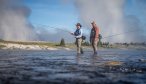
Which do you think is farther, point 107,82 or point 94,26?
point 94,26

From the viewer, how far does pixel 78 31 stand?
2478cm

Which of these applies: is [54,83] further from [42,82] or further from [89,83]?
[89,83]

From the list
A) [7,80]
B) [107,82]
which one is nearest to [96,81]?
[107,82]

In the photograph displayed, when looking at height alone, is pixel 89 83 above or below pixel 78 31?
below

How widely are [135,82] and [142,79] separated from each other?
0.56 metres

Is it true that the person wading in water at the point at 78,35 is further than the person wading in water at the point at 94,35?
Yes

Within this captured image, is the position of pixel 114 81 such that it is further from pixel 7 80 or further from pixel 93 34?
pixel 93 34

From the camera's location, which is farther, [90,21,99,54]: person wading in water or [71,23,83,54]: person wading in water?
[71,23,83,54]: person wading in water

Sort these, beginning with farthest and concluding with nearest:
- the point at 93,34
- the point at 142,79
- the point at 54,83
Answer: the point at 93,34 < the point at 142,79 < the point at 54,83

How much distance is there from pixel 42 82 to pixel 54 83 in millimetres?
306

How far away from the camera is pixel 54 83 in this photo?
22.0 ft

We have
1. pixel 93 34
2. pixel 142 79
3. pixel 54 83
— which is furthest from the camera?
pixel 93 34

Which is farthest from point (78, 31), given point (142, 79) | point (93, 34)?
point (142, 79)

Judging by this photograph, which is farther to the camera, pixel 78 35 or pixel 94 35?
pixel 78 35
